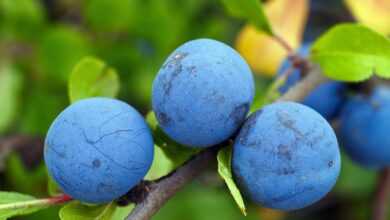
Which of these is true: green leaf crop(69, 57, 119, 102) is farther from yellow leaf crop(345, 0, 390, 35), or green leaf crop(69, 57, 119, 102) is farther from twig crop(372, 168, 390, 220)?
twig crop(372, 168, 390, 220)

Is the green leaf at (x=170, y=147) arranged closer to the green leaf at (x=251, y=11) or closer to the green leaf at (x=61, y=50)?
the green leaf at (x=251, y=11)

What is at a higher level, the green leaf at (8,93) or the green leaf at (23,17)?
the green leaf at (23,17)

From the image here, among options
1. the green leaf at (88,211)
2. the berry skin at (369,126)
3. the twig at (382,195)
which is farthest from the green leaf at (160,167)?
the twig at (382,195)

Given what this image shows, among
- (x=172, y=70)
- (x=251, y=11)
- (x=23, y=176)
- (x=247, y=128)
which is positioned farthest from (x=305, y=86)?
(x=23, y=176)

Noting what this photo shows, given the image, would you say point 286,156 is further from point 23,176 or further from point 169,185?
point 23,176

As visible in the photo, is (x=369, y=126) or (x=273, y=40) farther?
(x=273, y=40)

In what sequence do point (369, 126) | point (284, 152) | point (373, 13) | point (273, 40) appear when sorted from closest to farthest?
point (284, 152)
point (369, 126)
point (373, 13)
point (273, 40)
